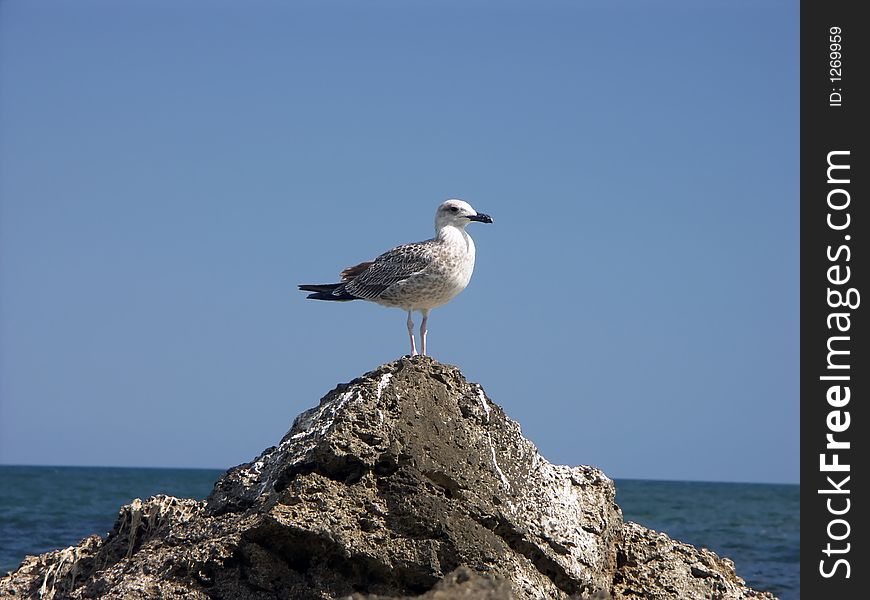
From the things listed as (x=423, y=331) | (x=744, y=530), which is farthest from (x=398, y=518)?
(x=744, y=530)

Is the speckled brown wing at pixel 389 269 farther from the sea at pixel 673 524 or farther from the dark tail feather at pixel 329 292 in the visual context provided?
the sea at pixel 673 524

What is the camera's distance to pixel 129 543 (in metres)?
7.58

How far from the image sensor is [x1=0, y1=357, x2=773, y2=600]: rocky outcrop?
5730 mm

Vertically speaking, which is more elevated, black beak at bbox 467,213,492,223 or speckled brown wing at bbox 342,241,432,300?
black beak at bbox 467,213,492,223

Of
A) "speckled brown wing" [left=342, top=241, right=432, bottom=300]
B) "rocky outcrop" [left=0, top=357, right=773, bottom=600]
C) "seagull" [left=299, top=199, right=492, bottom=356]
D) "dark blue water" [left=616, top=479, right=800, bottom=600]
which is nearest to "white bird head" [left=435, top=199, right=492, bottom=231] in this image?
"seagull" [left=299, top=199, right=492, bottom=356]

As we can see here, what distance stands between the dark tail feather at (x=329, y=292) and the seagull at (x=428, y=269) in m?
0.33

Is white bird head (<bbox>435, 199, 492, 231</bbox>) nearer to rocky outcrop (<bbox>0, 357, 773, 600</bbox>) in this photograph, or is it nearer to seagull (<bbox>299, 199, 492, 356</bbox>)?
seagull (<bbox>299, 199, 492, 356</bbox>)

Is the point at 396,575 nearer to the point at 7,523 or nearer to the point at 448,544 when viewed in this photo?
the point at 448,544

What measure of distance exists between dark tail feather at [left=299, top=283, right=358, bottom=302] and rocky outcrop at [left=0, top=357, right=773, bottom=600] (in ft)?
7.93

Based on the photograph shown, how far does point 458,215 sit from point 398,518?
Result: 3092 millimetres

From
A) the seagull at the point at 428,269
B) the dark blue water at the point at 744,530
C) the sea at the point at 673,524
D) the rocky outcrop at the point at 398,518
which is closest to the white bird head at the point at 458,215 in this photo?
the seagull at the point at 428,269

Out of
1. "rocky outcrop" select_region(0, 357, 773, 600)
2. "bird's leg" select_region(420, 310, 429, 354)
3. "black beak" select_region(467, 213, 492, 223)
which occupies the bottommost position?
"rocky outcrop" select_region(0, 357, 773, 600)

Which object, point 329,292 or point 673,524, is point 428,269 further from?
point 673,524

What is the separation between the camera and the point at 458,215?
8383 millimetres
